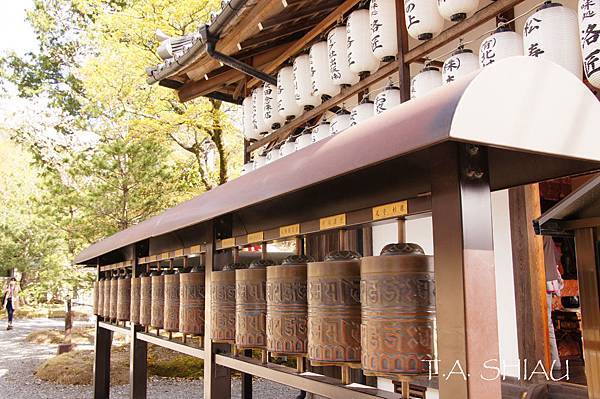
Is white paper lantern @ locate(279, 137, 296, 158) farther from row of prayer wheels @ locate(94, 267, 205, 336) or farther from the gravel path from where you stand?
the gravel path

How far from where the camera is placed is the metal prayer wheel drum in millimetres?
1964

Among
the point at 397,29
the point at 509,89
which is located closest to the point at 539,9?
the point at 397,29

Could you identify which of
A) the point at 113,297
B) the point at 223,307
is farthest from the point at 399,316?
the point at 113,297

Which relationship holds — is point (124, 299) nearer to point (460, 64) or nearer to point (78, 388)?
point (460, 64)

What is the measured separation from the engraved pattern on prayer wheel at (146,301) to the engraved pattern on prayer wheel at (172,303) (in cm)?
58

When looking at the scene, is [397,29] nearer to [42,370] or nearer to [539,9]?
[539,9]

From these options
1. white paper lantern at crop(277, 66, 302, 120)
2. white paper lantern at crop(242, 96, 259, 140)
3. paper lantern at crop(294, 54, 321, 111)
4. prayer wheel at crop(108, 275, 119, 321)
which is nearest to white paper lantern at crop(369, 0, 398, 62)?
paper lantern at crop(294, 54, 321, 111)

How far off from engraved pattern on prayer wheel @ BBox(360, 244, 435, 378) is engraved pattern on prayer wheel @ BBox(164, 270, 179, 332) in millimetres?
2165

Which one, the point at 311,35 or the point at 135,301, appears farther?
the point at 311,35

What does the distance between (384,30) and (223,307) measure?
2468mm

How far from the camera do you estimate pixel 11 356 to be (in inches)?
544

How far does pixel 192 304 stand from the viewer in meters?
3.37

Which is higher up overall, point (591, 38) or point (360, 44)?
point (360, 44)

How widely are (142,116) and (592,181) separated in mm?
10266
